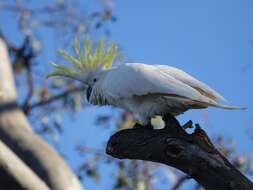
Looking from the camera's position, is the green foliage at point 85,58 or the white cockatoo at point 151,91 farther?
the green foliage at point 85,58

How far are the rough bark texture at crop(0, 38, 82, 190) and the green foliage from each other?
57cm

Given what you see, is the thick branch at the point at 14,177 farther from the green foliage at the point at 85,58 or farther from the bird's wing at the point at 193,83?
the bird's wing at the point at 193,83

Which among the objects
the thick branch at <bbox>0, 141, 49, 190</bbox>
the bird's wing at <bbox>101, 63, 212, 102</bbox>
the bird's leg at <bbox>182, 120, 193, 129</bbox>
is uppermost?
the bird's wing at <bbox>101, 63, 212, 102</bbox>

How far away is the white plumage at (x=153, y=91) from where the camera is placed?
3.39 metres

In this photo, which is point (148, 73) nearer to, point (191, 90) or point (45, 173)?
point (191, 90)

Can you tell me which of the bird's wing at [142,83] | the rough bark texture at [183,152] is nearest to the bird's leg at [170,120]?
the rough bark texture at [183,152]

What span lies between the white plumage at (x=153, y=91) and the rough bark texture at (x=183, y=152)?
15 centimetres

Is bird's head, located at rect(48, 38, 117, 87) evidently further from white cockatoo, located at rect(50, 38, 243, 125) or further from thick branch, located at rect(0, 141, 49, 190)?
thick branch, located at rect(0, 141, 49, 190)

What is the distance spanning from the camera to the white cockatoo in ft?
11.1

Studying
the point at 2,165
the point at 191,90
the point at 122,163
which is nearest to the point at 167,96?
the point at 191,90

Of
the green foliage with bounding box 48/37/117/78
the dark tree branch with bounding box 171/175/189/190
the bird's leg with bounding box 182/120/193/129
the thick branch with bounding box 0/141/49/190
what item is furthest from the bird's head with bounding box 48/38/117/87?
the dark tree branch with bounding box 171/175/189/190

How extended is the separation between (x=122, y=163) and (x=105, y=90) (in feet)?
13.2

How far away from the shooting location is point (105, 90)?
3.93 metres

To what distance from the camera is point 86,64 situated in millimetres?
4207
